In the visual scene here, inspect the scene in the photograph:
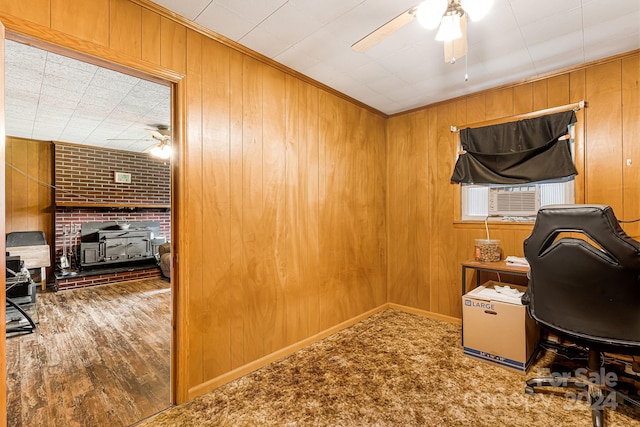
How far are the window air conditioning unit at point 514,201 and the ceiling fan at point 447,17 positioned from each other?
189 centimetres

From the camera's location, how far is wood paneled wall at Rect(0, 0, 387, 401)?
1855 mm

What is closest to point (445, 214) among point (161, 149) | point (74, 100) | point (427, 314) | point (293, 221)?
point (427, 314)

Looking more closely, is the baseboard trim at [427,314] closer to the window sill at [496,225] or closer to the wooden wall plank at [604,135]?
the window sill at [496,225]

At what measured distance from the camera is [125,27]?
182cm

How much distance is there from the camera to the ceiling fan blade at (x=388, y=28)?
1598mm

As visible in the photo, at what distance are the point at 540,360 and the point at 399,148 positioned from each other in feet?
8.52

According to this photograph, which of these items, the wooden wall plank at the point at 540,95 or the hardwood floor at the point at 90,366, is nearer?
the hardwood floor at the point at 90,366

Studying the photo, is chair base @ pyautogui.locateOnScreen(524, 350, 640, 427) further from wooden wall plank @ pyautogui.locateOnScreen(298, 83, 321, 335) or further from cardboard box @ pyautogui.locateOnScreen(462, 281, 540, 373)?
wooden wall plank @ pyautogui.locateOnScreen(298, 83, 321, 335)

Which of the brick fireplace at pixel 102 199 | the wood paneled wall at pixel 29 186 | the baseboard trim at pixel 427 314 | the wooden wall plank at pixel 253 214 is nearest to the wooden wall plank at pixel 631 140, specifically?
the baseboard trim at pixel 427 314

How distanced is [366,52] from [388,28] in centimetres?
80

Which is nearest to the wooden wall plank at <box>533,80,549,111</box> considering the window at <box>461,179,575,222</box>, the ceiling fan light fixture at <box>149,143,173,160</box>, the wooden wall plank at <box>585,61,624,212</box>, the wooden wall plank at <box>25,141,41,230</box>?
the wooden wall plank at <box>585,61,624,212</box>

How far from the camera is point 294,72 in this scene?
2.80 metres

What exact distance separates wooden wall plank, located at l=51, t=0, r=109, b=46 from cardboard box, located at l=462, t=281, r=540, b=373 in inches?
127

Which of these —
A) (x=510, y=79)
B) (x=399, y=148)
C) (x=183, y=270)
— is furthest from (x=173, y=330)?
(x=510, y=79)
